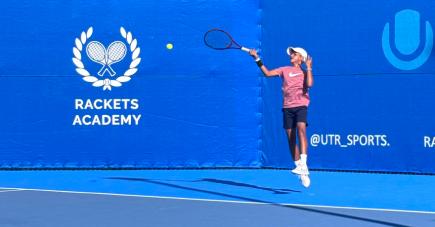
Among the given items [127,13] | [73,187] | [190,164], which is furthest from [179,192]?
[127,13]

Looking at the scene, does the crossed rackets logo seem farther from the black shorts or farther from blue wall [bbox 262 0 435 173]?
the black shorts

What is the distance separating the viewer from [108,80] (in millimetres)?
10734

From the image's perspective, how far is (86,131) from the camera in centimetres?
1075

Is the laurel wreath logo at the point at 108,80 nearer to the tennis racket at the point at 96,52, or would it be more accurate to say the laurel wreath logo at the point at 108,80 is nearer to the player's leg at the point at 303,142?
the tennis racket at the point at 96,52

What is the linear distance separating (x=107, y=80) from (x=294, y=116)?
122 inches

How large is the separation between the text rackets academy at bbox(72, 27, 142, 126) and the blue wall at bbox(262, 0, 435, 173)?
1.74 m

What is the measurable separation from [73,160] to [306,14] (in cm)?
351

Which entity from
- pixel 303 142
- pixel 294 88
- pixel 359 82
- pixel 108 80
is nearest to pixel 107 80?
pixel 108 80

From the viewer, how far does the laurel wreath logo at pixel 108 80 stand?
1066 cm

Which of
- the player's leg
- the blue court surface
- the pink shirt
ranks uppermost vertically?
the pink shirt

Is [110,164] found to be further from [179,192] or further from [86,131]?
[179,192]

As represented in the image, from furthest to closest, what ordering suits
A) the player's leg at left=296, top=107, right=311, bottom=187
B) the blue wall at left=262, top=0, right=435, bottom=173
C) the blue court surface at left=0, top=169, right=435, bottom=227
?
the blue wall at left=262, top=0, right=435, bottom=173
the player's leg at left=296, top=107, right=311, bottom=187
the blue court surface at left=0, top=169, right=435, bottom=227

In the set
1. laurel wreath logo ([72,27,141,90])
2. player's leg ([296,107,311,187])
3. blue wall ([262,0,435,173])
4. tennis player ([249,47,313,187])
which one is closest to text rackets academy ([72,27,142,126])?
laurel wreath logo ([72,27,141,90])

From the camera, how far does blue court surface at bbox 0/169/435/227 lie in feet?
21.1
